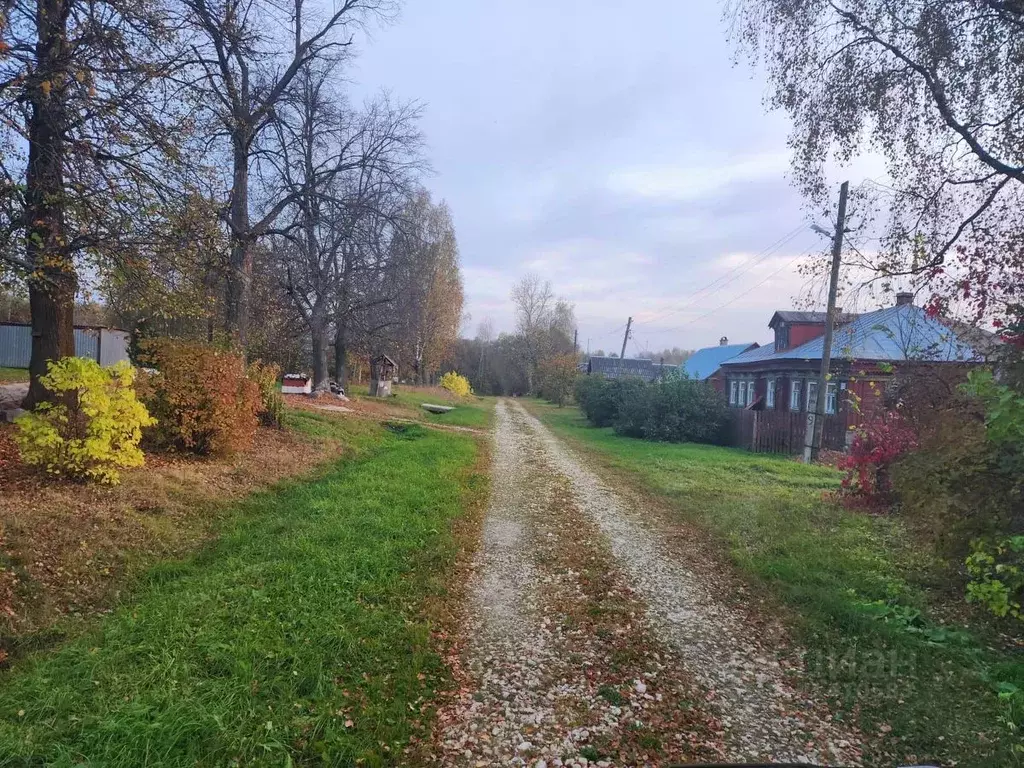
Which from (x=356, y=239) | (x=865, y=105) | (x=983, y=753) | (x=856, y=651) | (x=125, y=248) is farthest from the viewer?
(x=356, y=239)

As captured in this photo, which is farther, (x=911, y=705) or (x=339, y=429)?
(x=339, y=429)

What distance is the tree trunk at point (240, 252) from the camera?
43.4 feet

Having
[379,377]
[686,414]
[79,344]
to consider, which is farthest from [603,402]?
[79,344]

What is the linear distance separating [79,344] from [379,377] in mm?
12614

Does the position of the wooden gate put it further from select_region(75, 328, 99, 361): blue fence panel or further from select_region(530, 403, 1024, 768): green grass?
select_region(75, 328, 99, 361): blue fence panel

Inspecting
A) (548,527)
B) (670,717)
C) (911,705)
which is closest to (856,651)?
(911,705)

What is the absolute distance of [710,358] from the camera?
153ft

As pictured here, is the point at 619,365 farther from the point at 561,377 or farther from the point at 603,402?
the point at 603,402

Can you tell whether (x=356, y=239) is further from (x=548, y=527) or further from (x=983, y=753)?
(x=983, y=753)

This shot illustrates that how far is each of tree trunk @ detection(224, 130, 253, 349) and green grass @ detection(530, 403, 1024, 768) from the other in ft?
33.3

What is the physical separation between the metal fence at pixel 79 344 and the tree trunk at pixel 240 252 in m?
11.3

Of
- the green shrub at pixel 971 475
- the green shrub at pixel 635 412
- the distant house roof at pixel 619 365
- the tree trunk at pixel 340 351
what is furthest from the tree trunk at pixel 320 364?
the distant house roof at pixel 619 365

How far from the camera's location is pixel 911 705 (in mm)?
3627

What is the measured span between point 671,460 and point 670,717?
11.7m
